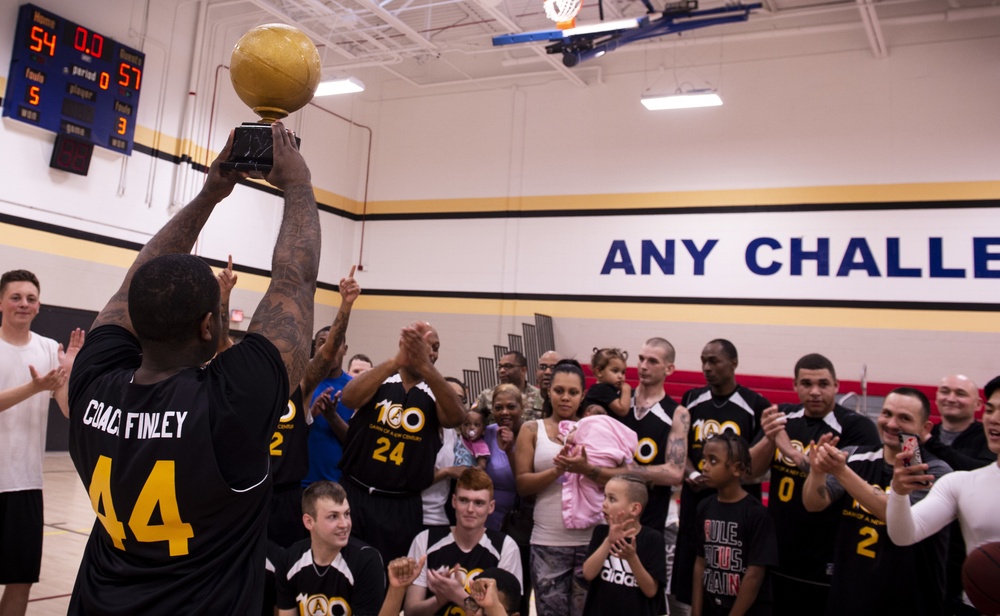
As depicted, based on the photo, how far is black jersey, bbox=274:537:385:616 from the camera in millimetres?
4375

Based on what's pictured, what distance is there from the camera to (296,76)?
8.07ft

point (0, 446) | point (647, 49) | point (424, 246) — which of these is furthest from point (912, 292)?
point (0, 446)

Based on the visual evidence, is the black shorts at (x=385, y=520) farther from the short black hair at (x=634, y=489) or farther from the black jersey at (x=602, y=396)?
the black jersey at (x=602, y=396)

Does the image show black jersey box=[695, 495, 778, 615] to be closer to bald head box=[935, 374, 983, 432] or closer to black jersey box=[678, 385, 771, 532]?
black jersey box=[678, 385, 771, 532]

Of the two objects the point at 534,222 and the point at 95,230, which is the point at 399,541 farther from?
the point at 534,222

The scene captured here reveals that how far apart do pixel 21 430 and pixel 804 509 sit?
4.59 m


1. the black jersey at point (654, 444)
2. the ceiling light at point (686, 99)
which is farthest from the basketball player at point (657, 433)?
the ceiling light at point (686, 99)

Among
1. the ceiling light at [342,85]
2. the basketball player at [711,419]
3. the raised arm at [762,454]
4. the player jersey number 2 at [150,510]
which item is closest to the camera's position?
the player jersey number 2 at [150,510]

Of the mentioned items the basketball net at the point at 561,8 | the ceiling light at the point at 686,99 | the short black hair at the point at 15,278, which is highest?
the basketball net at the point at 561,8

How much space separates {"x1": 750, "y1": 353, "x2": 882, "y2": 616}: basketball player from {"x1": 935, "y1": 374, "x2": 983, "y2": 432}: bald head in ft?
2.50

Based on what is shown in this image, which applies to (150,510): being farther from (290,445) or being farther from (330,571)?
(290,445)

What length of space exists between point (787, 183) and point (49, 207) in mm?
11225

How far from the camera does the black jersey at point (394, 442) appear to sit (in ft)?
16.2

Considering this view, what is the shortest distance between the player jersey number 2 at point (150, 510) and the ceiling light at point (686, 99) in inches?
443
